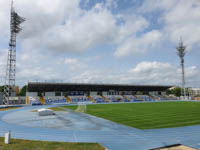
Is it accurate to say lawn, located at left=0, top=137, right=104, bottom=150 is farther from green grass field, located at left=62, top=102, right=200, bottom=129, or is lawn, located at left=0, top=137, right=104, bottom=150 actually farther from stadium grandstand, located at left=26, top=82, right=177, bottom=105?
stadium grandstand, located at left=26, top=82, right=177, bottom=105

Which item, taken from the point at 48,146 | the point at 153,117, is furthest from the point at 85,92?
the point at 48,146

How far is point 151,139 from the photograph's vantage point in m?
11.7

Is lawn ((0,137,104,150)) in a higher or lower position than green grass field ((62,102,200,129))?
higher

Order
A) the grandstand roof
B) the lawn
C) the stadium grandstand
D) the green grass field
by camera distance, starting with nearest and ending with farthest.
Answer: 1. the lawn
2. the green grass field
3. the stadium grandstand
4. the grandstand roof

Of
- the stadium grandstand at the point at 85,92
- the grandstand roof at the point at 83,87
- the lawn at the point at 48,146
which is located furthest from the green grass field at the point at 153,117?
the grandstand roof at the point at 83,87

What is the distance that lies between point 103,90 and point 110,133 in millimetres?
55544

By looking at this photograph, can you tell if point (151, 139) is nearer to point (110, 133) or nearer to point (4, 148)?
point (110, 133)

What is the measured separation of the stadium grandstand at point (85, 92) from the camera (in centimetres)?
5507

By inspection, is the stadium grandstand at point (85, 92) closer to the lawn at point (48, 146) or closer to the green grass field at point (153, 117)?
the green grass field at point (153, 117)

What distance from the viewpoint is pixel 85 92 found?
6544 centimetres

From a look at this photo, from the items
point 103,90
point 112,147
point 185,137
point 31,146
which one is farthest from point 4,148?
point 103,90

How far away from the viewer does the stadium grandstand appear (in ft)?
181

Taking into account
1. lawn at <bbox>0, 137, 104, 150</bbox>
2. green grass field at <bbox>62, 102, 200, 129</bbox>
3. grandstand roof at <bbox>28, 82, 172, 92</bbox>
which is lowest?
green grass field at <bbox>62, 102, 200, 129</bbox>

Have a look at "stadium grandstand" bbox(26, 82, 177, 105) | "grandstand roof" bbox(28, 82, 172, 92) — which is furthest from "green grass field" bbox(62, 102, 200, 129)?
"grandstand roof" bbox(28, 82, 172, 92)
